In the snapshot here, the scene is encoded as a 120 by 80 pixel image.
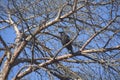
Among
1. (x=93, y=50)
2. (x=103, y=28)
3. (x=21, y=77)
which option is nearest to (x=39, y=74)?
(x=21, y=77)

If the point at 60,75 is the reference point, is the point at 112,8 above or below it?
above

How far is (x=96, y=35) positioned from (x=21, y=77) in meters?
2.48

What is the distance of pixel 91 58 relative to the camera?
911cm

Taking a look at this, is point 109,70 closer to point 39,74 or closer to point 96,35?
point 96,35

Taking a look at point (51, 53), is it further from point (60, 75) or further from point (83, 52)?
point (83, 52)

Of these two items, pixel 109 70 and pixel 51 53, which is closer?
pixel 109 70

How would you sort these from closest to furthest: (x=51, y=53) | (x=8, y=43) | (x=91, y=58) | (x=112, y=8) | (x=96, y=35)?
(x=112, y=8) → (x=96, y=35) → (x=91, y=58) → (x=8, y=43) → (x=51, y=53)

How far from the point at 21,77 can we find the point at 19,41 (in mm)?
1012

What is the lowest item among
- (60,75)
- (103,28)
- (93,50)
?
(60,75)

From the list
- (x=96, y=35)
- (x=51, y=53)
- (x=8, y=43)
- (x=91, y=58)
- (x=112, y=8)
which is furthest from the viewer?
(x=51, y=53)

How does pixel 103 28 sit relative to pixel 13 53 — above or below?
above

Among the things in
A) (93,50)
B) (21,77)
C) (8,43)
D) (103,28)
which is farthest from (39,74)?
(103,28)

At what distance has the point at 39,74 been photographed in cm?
984

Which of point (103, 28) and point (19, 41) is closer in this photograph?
point (103, 28)
